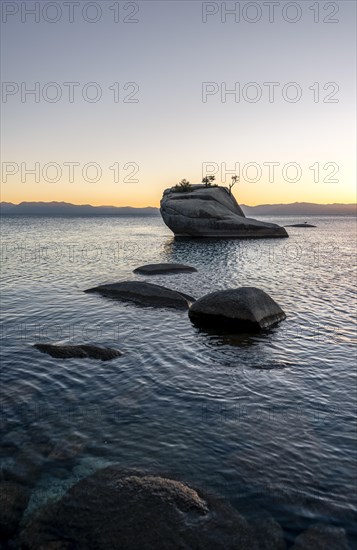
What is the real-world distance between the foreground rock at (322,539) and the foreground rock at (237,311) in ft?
38.0

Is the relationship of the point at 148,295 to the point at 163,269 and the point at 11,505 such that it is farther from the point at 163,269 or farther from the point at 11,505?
the point at 11,505

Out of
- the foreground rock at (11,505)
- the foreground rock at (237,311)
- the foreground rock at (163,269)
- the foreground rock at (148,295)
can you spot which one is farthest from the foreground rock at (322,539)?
the foreground rock at (163,269)

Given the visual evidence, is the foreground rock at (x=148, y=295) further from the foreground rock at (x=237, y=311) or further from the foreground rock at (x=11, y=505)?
the foreground rock at (x=11, y=505)

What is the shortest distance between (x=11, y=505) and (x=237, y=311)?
12.9m

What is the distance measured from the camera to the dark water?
8641mm

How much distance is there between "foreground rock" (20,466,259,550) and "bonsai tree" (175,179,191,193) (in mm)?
79346

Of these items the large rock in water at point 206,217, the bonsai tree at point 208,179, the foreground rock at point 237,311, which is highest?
the bonsai tree at point 208,179

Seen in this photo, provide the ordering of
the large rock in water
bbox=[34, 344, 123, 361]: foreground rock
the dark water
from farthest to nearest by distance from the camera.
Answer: the large rock in water < bbox=[34, 344, 123, 361]: foreground rock < the dark water

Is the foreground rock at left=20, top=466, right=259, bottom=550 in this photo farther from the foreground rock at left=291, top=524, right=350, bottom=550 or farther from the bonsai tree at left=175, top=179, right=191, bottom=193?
the bonsai tree at left=175, top=179, right=191, bottom=193

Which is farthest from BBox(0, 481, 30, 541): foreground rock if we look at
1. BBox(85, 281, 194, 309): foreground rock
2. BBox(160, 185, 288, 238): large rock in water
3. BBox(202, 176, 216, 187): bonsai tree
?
BBox(202, 176, 216, 187): bonsai tree

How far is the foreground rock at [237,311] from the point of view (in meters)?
18.9

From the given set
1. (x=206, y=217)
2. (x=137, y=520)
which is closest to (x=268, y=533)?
(x=137, y=520)

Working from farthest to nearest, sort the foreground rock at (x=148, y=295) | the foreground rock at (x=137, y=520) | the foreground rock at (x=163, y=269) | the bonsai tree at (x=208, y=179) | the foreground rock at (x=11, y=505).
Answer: the bonsai tree at (x=208, y=179)
the foreground rock at (x=163, y=269)
the foreground rock at (x=148, y=295)
the foreground rock at (x=11, y=505)
the foreground rock at (x=137, y=520)

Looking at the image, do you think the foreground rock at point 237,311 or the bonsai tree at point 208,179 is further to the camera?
the bonsai tree at point 208,179
